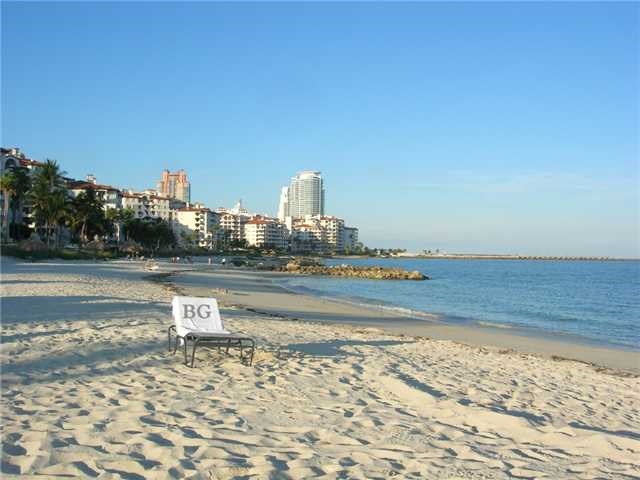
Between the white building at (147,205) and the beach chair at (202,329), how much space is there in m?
129

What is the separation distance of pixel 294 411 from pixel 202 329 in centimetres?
347

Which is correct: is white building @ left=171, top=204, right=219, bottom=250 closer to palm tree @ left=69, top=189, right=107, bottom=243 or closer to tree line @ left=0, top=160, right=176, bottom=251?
tree line @ left=0, top=160, right=176, bottom=251

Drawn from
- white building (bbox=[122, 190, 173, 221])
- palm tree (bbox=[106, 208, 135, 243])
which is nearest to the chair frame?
palm tree (bbox=[106, 208, 135, 243])

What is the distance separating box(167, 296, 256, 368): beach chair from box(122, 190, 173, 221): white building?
12852 centimetres

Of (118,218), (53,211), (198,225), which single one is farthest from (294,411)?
(198,225)

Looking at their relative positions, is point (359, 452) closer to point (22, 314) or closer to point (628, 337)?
point (22, 314)

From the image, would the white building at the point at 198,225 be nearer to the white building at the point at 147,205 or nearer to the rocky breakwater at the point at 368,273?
the white building at the point at 147,205

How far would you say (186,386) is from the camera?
6.98m

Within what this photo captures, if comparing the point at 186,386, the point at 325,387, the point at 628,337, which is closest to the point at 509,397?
the point at 325,387

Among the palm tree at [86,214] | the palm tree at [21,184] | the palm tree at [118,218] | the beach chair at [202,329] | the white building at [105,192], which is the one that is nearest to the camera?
the beach chair at [202,329]

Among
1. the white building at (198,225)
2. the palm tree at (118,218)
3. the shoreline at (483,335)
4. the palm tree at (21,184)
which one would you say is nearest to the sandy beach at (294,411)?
the shoreline at (483,335)

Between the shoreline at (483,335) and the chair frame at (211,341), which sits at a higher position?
the chair frame at (211,341)

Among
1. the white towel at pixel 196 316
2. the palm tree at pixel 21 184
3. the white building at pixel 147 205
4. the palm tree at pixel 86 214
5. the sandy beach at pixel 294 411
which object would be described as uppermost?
the white building at pixel 147 205

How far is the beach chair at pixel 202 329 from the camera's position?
335 inches
